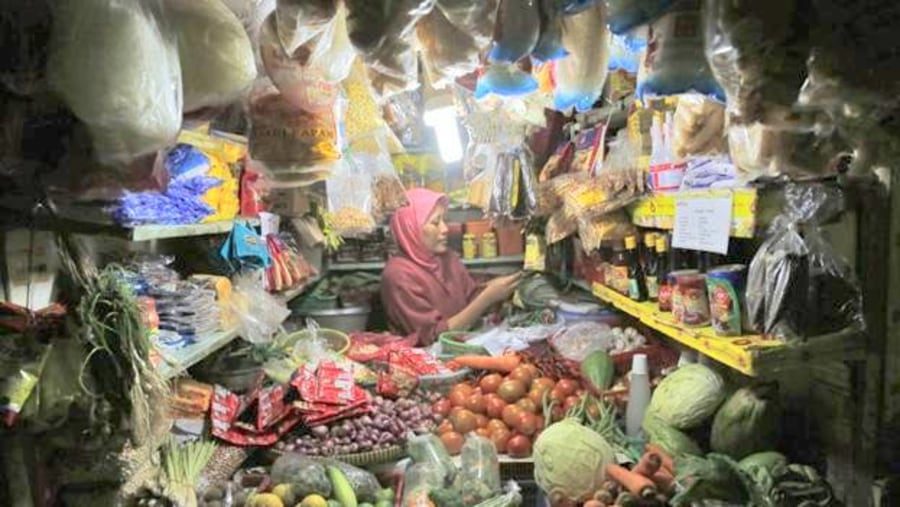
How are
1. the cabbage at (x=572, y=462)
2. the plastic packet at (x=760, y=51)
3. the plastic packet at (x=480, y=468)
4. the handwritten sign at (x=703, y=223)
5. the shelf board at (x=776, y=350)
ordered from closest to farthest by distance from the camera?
the plastic packet at (x=760, y=51), the shelf board at (x=776, y=350), the handwritten sign at (x=703, y=223), the cabbage at (x=572, y=462), the plastic packet at (x=480, y=468)

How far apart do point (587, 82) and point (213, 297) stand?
1.47 m

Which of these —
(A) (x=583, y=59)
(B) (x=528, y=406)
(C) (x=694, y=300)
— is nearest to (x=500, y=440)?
(B) (x=528, y=406)

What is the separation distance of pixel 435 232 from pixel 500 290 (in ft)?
1.90

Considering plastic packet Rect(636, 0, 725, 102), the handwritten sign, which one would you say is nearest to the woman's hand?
the handwritten sign

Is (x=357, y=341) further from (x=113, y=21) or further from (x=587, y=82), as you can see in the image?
(x=113, y=21)

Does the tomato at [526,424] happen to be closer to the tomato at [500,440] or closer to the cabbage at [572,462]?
the tomato at [500,440]

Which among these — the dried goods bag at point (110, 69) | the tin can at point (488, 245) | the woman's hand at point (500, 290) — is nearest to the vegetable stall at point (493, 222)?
the dried goods bag at point (110, 69)

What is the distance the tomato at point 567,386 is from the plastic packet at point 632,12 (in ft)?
6.82

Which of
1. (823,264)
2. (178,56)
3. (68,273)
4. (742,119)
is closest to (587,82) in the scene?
(742,119)

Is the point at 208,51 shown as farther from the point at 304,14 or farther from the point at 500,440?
the point at 500,440

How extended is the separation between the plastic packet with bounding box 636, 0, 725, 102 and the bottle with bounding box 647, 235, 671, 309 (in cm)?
140

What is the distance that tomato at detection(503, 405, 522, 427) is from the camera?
2770 mm

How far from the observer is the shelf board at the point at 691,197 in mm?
1738

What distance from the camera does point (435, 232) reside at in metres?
4.62
